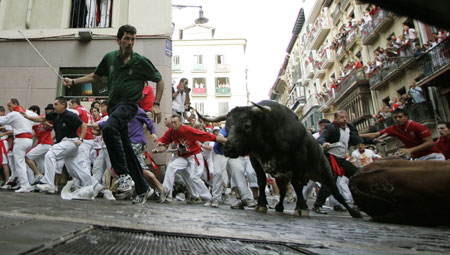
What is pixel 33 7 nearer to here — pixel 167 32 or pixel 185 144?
pixel 167 32

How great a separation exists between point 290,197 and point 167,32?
22.9ft

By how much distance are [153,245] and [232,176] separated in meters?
5.83

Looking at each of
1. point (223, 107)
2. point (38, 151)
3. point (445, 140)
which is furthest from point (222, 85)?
point (445, 140)

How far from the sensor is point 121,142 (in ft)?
13.6

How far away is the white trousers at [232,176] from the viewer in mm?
6945

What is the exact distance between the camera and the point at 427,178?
3.38 m

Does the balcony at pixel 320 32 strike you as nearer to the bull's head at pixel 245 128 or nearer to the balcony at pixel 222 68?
the balcony at pixel 222 68

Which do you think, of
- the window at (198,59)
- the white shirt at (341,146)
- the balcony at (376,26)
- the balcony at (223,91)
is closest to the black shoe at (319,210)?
the white shirt at (341,146)

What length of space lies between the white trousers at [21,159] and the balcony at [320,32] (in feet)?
116

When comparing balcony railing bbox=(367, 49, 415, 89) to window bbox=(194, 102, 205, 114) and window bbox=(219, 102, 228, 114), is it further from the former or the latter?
window bbox=(194, 102, 205, 114)

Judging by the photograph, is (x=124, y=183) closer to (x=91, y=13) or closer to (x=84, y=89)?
(x=84, y=89)

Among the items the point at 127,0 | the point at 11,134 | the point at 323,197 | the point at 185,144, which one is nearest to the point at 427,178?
the point at 323,197

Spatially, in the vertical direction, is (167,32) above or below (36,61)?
above

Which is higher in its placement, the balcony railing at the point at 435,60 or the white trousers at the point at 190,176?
the balcony railing at the point at 435,60
